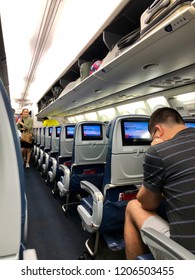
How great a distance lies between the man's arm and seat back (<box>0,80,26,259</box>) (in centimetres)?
93

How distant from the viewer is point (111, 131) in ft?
6.65

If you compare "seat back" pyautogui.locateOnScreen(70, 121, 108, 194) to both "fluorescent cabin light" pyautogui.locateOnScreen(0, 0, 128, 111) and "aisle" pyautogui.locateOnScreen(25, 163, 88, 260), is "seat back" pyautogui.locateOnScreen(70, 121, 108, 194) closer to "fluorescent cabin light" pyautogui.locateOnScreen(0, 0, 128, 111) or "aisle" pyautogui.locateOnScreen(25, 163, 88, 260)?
"aisle" pyautogui.locateOnScreen(25, 163, 88, 260)

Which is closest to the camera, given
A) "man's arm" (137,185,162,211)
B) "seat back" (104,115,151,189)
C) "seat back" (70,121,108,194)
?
"man's arm" (137,185,162,211)

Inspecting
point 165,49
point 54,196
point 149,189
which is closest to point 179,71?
point 165,49

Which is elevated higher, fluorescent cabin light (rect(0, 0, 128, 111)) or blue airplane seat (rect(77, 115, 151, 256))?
fluorescent cabin light (rect(0, 0, 128, 111))

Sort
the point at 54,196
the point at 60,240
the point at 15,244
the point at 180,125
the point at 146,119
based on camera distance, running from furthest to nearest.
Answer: the point at 54,196
the point at 60,240
the point at 146,119
the point at 180,125
the point at 15,244

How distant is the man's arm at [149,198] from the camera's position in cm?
143

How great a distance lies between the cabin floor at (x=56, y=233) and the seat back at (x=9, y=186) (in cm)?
171

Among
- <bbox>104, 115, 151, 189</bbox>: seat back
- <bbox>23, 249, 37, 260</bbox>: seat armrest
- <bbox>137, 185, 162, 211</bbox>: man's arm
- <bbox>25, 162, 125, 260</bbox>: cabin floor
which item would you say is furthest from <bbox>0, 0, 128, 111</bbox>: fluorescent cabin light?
<bbox>25, 162, 125, 260</bbox>: cabin floor

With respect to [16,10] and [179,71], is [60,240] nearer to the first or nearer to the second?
[179,71]

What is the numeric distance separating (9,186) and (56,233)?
240 centimetres

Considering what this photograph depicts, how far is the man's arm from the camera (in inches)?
56.2

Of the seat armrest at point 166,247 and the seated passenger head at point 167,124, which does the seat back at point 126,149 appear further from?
the seat armrest at point 166,247

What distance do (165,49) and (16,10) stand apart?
2.36 m
